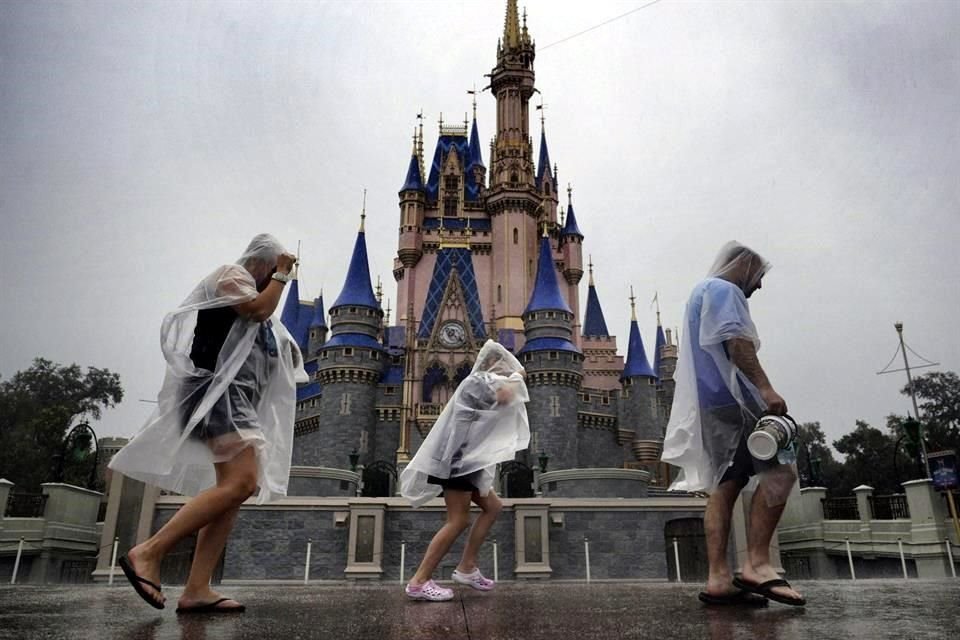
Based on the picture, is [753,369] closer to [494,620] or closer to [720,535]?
[720,535]

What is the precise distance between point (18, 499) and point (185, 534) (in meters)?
18.6

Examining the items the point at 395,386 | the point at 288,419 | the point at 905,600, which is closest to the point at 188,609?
the point at 288,419

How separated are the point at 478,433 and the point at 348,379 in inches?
1285

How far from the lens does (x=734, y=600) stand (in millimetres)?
3775

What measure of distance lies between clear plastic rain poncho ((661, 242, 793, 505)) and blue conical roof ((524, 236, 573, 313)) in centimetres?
3479

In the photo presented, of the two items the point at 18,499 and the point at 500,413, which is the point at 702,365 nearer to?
the point at 500,413

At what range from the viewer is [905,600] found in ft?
12.7

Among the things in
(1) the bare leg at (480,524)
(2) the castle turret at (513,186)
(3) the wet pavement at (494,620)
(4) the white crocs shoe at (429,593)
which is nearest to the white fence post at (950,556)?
(3) the wet pavement at (494,620)

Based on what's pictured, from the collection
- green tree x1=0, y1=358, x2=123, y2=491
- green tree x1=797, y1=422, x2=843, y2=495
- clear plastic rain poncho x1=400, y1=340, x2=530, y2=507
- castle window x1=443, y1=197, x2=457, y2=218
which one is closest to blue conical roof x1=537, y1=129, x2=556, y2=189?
castle window x1=443, y1=197, x2=457, y2=218

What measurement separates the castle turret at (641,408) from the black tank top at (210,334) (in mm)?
37932

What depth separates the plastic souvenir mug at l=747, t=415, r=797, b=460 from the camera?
11.9ft

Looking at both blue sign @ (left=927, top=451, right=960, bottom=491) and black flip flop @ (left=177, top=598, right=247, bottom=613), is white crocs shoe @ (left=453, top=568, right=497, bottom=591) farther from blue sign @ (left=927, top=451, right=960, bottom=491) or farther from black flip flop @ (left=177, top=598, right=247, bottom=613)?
blue sign @ (left=927, top=451, right=960, bottom=491)

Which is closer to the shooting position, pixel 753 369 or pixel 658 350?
pixel 753 369

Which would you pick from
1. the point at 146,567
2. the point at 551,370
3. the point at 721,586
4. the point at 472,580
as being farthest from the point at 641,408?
the point at 146,567
